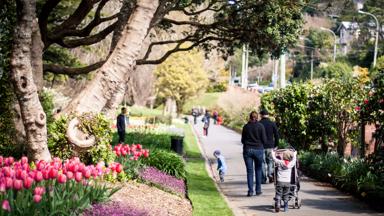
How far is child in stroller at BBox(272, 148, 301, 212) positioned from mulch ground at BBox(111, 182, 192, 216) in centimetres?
158

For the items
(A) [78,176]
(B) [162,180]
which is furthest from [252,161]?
(A) [78,176]

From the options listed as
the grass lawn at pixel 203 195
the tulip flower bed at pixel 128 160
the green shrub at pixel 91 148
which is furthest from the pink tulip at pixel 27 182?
the tulip flower bed at pixel 128 160

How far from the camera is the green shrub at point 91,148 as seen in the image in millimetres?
11094

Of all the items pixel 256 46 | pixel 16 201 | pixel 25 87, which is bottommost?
pixel 16 201

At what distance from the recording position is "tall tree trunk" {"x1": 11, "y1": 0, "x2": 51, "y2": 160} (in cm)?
910

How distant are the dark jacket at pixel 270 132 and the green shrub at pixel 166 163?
6.61ft

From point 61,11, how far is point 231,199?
39.0 ft

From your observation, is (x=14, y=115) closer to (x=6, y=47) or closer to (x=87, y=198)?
(x=6, y=47)

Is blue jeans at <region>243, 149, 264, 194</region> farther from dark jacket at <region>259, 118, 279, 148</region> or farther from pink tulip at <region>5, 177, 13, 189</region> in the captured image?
pink tulip at <region>5, 177, 13, 189</region>

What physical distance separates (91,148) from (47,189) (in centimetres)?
370

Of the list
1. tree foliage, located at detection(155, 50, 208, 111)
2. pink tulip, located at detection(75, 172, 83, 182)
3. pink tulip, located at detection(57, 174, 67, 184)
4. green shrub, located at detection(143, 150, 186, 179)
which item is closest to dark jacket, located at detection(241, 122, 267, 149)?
green shrub, located at detection(143, 150, 186, 179)

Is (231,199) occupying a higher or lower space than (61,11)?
lower

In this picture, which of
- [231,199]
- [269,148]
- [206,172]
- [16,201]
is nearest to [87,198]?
[16,201]

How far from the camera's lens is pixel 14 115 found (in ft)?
44.6
